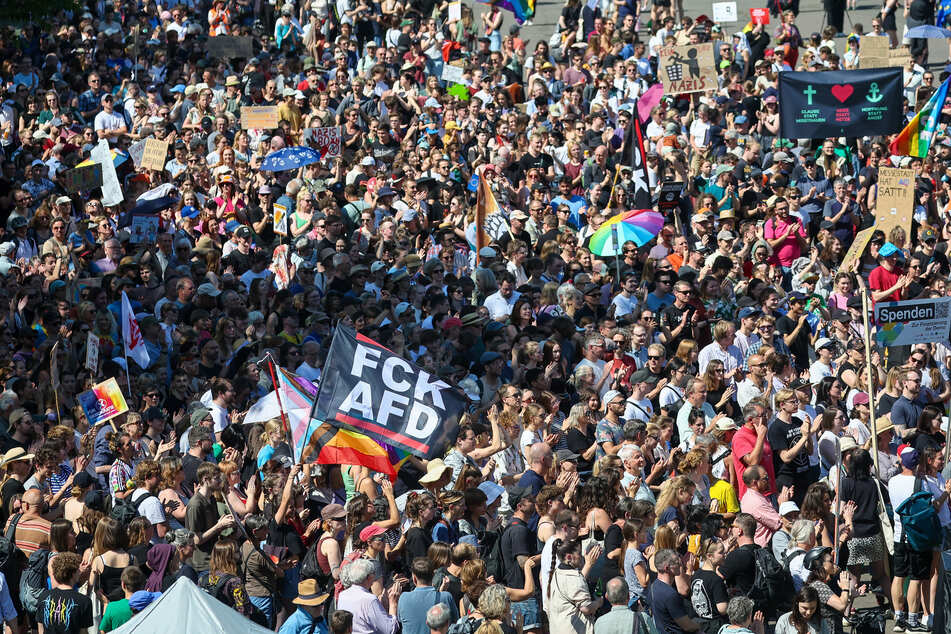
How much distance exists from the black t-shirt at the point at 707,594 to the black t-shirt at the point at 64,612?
379cm

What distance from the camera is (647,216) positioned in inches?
665

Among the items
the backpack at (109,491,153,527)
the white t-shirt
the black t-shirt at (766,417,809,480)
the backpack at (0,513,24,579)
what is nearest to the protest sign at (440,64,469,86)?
the black t-shirt at (766,417,809,480)

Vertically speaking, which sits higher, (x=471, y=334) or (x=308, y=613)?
(x=308, y=613)

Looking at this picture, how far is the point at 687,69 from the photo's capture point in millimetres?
22641

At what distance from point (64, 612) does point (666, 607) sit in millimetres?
3724

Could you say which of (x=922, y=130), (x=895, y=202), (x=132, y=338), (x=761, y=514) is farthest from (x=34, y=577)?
(x=922, y=130)

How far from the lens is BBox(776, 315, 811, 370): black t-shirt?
605 inches

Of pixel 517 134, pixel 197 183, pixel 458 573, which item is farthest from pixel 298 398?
pixel 517 134

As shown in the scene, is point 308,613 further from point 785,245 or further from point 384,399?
point 785,245

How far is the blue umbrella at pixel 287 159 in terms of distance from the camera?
18.7 metres

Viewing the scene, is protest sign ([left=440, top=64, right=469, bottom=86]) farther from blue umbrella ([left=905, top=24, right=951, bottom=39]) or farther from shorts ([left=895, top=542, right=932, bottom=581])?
shorts ([left=895, top=542, right=932, bottom=581])

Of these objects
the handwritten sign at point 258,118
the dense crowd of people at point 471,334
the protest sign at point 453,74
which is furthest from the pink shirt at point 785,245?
the protest sign at point 453,74

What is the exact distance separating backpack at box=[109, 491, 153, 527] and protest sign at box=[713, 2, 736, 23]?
19638 millimetres

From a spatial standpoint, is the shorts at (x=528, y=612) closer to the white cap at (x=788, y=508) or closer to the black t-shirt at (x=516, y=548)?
the black t-shirt at (x=516, y=548)
